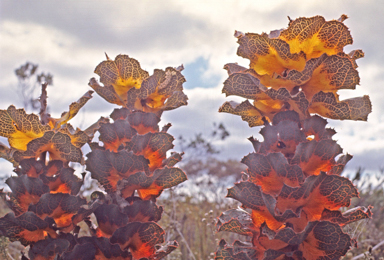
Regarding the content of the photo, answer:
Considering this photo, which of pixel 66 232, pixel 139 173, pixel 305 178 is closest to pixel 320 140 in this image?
pixel 305 178

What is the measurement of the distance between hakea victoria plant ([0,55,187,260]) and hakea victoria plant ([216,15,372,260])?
0.37 metres

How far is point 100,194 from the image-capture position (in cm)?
167

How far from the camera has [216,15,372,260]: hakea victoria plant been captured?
4.40 feet

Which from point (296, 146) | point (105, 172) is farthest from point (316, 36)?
point (105, 172)

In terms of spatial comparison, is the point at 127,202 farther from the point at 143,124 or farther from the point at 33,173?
the point at 33,173

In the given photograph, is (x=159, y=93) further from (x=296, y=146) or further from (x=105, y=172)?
(x=296, y=146)

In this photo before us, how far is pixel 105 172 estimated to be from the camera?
1595 mm

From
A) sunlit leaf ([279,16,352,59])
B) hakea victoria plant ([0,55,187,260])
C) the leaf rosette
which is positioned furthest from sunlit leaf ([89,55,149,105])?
sunlit leaf ([279,16,352,59])

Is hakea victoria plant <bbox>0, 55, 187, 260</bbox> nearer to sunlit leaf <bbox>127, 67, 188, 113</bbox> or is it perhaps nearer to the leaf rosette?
sunlit leaf <bbox>127, 67, 188, 113</bbox>

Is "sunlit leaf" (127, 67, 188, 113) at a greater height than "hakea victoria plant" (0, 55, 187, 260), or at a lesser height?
greater

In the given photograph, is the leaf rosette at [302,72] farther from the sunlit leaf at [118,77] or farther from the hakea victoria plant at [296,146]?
the sunlit leaf at [118,77]

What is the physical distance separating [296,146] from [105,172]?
0.90 m

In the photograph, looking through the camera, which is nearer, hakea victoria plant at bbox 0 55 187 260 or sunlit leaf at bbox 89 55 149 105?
hakea victoria plant at bbox 0 55 187 260

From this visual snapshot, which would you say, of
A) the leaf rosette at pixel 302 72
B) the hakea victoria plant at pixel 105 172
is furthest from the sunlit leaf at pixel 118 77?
the leaf rosette at pixel 302 72
